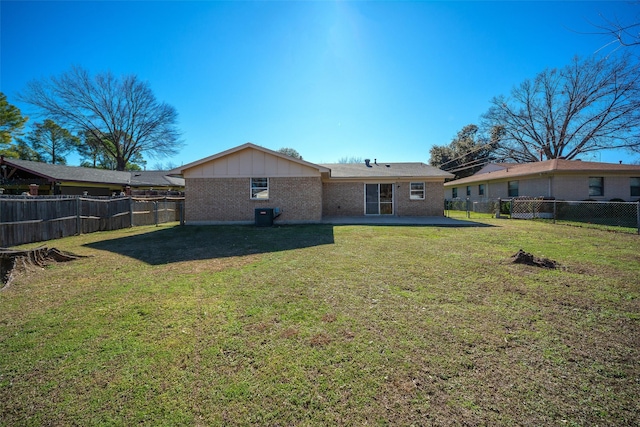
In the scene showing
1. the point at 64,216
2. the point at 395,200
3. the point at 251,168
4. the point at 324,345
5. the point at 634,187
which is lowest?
the point at 324,345

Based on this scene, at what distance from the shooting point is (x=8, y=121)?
28016 mm

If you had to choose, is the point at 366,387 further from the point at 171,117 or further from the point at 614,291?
the point at 171,117

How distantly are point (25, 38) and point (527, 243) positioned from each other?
22953mm

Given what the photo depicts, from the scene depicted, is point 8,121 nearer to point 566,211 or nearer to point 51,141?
point 51,141

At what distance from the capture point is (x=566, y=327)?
10.6ft

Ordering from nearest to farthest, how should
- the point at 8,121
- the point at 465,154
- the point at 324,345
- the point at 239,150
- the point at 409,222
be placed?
the point at 324,345 → the point at 239,150 → the point at 409,222 → the point at 8,121 → the point at 465,154

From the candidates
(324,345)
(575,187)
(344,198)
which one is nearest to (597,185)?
(575,187)

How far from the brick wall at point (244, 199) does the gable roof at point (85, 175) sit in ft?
10.9

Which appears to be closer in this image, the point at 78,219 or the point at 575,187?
the point at 78,219

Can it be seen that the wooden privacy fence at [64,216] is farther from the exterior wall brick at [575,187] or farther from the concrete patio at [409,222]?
the exterior wall brick at [575,187]

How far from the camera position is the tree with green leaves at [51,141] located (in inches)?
1539

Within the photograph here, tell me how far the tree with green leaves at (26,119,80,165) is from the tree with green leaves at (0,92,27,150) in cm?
1093

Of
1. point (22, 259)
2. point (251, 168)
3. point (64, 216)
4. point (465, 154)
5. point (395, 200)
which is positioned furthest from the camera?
point (465, 154)

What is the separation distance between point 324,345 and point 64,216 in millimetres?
12589
